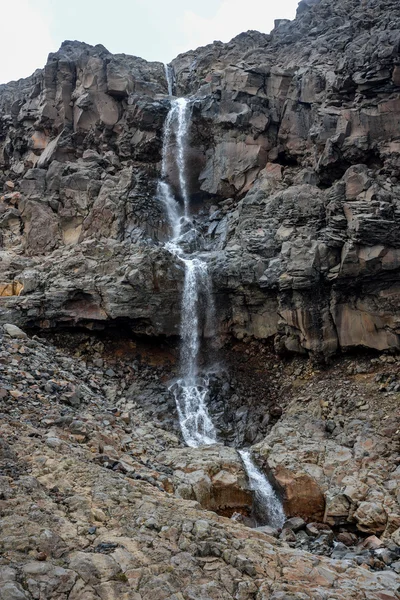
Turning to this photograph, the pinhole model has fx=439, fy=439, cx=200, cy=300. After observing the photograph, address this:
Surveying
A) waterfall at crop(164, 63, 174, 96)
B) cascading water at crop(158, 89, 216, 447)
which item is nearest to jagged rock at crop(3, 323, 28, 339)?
cascading water at crop(158, 89, 216, 447)

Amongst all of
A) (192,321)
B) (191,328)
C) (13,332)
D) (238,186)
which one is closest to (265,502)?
(191,328)

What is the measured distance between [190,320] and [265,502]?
10.6 meters

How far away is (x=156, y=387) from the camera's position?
69.4 feet

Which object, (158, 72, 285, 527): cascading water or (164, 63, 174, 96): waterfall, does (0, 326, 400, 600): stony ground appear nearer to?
(158, 72, 285, 527): cascading water

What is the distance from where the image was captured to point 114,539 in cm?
709

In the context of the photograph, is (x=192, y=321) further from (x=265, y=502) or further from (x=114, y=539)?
(x=114, y=539)

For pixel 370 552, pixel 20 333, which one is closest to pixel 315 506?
pixel 370 552

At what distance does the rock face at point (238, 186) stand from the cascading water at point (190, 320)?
26.8 inches

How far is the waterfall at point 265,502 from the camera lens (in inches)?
548

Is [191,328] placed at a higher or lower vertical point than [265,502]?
higher

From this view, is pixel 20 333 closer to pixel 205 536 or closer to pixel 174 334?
pixel 174 334

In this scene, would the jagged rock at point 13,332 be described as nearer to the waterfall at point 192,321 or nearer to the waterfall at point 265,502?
the waterfall at point 192,321

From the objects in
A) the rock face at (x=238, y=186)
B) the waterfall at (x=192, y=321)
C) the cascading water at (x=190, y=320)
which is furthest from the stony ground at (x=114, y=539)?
the rock face at (x=238, y=186)

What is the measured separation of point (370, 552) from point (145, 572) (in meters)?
6.91
